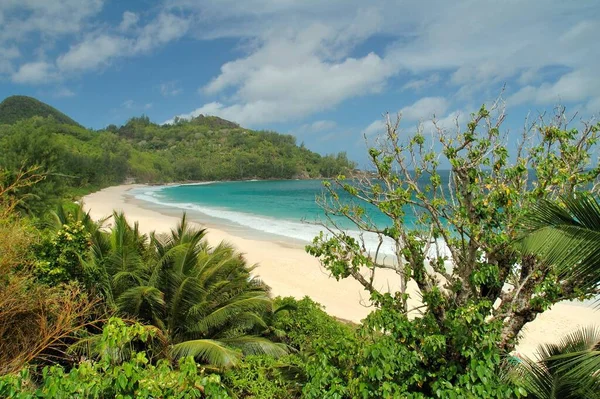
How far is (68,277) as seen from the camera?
6.27 metres

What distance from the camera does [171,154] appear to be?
484 ft

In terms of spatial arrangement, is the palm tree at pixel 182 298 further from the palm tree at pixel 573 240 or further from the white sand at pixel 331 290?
the palm tree at pixel 573 240

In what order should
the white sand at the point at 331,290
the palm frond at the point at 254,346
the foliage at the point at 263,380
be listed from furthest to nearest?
1. the white sand at the point at 331,290
2. the palm frond at the point at 254,346
3. the foliage at the point at 263,380

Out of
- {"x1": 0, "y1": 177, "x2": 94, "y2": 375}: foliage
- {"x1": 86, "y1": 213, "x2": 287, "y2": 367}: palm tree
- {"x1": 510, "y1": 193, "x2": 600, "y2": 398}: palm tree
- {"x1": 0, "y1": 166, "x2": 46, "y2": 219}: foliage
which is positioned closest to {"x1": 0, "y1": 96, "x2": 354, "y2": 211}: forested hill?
{"x1": 0, "y1": 166, "x2": 46, "y2": 219}: foliage

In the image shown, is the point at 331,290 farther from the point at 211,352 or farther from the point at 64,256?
the point at 64,256

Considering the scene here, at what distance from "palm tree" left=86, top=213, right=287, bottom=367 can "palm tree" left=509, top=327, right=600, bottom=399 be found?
12.5ft

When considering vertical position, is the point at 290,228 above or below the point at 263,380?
below

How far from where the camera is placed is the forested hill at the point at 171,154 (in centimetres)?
8600

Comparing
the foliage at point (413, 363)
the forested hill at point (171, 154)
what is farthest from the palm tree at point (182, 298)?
the forested hill at point (171, 154)

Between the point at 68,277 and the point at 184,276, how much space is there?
5.79 ft

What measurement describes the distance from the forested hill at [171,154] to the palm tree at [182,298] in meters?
50.3

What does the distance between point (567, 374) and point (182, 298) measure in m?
5.20

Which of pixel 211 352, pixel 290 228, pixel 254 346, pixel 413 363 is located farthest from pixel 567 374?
pixel 290 228

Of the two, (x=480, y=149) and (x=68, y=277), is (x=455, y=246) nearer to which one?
(x=480, y=149)
